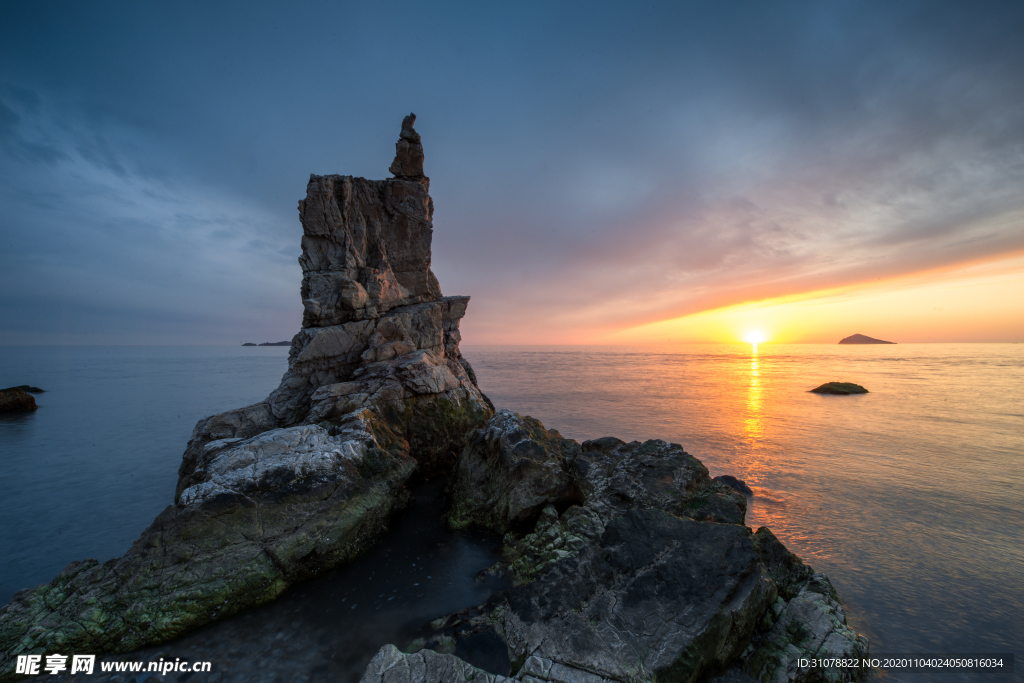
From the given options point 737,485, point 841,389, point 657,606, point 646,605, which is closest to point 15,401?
point 646,605

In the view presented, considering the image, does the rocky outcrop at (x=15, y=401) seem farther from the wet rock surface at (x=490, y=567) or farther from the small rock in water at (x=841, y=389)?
A: the small rock in water at (x=841, y=389)

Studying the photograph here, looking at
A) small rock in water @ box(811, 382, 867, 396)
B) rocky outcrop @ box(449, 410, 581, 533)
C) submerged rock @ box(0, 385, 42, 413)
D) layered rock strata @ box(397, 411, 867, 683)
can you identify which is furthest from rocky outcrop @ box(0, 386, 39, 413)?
small rock in water @ box(811, 382, 867, 396)

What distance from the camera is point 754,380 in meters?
50.0

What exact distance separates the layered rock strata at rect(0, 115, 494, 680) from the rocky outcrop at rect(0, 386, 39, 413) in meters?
32.7

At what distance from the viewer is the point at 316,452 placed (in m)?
9.22

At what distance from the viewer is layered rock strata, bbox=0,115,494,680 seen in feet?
21.3

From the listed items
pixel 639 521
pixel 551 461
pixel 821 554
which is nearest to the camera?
pixel 639 521

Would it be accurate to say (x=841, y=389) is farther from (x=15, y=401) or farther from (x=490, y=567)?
(x=15, y=401)

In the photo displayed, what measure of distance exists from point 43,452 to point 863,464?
40667mm

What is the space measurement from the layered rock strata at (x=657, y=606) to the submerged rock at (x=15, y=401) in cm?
4438

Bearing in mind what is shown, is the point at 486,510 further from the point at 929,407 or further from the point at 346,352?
the point at 929,407

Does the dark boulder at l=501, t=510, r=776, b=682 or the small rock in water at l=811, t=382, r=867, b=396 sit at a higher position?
the dark boulder at l=501, t=510, r=776, b=682

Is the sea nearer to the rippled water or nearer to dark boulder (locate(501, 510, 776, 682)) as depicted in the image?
the rippled water

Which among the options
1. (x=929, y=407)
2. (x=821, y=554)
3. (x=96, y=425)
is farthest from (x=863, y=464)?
(x=96, y=425)
